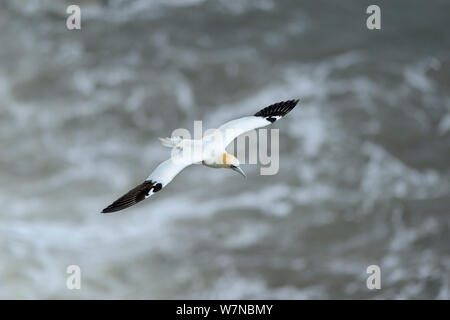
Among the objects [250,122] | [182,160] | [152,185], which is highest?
[250,122]

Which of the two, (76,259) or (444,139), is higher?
(444,139)

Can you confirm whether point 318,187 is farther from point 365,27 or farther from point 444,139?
point 365,27

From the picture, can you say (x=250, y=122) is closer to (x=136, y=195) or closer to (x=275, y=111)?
(x=275, y=111)

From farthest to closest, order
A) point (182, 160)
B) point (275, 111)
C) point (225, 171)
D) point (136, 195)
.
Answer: point (225, 171)
point (275, 111)
point (182, 160)
point (136, 195)

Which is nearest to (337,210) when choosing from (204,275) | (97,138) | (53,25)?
(204,275)

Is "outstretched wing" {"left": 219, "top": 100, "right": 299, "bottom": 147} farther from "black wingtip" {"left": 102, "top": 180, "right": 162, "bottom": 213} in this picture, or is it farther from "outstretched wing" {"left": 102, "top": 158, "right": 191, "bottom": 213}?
"black wingtip" {"left": 102, "top": 180, "right": 162, "bottom": 213}

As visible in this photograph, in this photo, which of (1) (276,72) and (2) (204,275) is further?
(1) (276,72)

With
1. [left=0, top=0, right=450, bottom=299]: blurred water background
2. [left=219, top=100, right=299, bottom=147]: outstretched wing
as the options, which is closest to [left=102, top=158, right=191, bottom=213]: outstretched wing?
[left=219, top=100, right=299, bottom=147]: outstretched wing

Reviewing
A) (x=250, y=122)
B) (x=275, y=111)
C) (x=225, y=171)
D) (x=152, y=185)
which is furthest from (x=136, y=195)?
(x=225, y=171)
